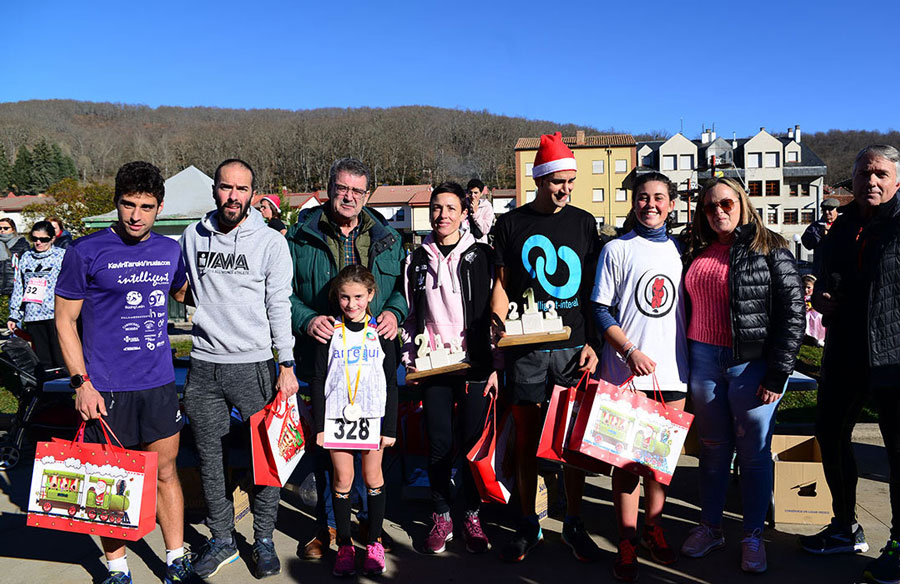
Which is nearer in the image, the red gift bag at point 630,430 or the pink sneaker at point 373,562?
the red gift bag at point 630,430

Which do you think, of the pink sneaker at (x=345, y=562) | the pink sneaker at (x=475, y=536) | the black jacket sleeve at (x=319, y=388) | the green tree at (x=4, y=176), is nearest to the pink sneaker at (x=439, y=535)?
the pink sneaker at (x=475, y=536)

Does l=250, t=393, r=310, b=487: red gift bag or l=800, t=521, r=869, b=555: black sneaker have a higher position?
l=250, t=393, r=310, b=487: red gift bag

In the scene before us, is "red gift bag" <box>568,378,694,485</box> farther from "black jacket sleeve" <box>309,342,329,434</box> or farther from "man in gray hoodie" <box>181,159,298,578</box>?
"man in gray hoodie" <box>181,159,298,578</box>

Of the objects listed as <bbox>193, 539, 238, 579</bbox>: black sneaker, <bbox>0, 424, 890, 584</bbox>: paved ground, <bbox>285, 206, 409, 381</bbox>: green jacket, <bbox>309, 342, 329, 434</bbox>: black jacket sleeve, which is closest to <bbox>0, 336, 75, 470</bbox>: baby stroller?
<bbox>0, 424, 890, 584</bbox>: paved ground

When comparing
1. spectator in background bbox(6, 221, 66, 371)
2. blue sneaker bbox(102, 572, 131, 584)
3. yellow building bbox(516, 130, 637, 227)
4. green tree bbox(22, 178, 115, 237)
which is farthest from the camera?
yellow building bbox(516, 130, 637, 227)

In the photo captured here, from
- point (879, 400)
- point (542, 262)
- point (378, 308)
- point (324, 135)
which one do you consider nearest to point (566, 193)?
point (542, 262)

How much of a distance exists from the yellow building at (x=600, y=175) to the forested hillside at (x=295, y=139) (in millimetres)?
37234

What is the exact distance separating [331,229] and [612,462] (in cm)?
207

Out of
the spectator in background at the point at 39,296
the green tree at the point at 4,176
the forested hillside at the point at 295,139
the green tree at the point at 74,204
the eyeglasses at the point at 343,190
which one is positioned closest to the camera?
the eyeglasses at the point at 343,190

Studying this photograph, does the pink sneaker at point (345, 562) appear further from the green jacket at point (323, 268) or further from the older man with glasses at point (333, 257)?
the green jacket at point (323, 268)

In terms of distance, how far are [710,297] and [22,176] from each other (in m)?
129

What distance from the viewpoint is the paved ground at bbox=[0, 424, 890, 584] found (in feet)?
10.7

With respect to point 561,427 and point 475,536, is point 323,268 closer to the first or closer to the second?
point 561,427

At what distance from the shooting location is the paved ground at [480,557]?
327 centimetres
